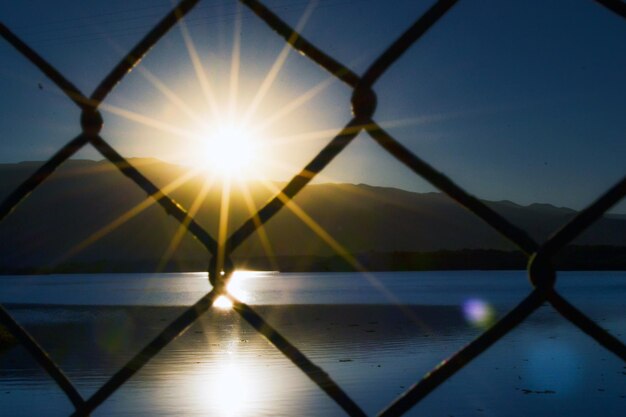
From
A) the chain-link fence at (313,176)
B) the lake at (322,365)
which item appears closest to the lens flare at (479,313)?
the lake at (322,365)

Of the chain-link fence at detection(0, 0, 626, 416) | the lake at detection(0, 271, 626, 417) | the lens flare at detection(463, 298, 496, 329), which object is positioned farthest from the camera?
the lens flare at detection(463, 298, 496, 329)

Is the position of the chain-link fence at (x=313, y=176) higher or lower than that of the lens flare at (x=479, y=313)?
lower

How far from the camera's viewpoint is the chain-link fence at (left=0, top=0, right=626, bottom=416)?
0.86 m

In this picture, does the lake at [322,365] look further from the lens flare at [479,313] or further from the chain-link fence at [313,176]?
the chain-link fence at [313,176]

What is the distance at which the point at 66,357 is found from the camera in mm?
32812

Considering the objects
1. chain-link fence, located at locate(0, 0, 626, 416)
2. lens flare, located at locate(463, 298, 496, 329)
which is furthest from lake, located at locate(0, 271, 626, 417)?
chain-link fence, located at locate(0, 0, 626, 416)

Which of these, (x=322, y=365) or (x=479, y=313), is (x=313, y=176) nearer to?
(x=322, y=365)

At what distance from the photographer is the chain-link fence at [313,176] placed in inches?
34.0

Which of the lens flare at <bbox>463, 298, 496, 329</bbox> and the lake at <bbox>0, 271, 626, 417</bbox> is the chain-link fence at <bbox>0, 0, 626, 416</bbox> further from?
the lens flare at <bbox>463, 298, 496, 329</bbox>

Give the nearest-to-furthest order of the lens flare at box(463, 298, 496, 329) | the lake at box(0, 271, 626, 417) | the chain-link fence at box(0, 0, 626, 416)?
the chain-link fence at box(0, 0, 626, 416)
the lake at box(0, 271, 626, 417)
the lens flare at box(463, 298, 496, 329)

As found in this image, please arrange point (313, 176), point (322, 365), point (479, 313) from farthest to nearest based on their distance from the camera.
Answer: point (479, 313) < point (322, 365) < point (313, 176)

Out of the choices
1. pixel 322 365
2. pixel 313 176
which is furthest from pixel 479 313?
pixel 313 176

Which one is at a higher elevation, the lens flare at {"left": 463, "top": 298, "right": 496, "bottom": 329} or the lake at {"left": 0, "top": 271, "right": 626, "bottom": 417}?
the lens flare at {"left": 463, "top": 298, "right": 496, "bottom": 329}

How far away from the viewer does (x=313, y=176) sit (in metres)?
0.94
